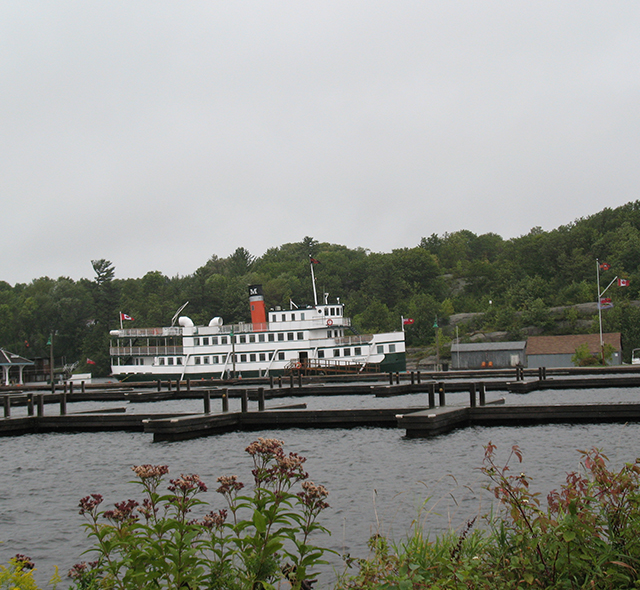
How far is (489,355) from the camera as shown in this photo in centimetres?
7375

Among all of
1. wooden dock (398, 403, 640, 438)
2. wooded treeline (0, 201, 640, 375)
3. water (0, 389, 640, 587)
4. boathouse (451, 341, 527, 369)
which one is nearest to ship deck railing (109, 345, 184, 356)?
boathouse (451, 341, 527, 369)

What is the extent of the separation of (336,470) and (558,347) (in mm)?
58759

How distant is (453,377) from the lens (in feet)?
180

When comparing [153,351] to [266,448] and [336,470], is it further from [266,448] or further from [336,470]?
[266,448]

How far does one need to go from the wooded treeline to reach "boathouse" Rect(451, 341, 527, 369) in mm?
10940

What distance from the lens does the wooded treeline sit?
92.5 meters

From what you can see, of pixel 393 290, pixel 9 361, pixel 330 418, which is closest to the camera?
pixel 330 418

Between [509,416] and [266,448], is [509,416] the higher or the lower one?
the lower one

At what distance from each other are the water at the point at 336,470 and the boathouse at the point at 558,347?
48725mm

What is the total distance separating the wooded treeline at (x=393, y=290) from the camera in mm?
92500

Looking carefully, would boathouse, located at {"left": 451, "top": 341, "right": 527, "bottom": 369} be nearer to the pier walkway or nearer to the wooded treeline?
the wooded treeline

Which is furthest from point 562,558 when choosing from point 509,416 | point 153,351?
point 153,351

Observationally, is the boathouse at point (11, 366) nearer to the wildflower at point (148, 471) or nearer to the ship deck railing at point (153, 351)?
the ship deck railing at point (153, 351)

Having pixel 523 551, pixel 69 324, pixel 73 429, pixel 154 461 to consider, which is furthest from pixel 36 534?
pixel 69 324
